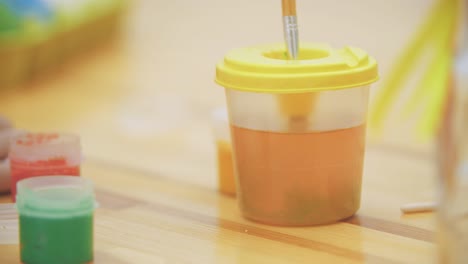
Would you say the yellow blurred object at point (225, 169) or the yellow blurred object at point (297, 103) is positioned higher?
the yellow blurred object at point (297, 103)

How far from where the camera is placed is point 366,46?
209 cm

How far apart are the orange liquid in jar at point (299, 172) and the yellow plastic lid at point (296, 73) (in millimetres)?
59

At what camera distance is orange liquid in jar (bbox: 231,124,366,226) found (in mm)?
968

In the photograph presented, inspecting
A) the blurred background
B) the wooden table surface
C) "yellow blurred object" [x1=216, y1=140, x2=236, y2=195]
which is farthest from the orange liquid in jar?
the blurred background

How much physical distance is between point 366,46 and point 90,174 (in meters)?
1.03

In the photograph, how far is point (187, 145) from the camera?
4.73 ft

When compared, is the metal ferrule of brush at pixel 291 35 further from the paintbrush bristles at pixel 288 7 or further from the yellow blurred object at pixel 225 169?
the yellow blurred object at pixel 225 169

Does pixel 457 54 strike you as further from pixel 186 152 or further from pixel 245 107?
pixel 186 152

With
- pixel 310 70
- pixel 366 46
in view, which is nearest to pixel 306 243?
Answer: pixel 310 70

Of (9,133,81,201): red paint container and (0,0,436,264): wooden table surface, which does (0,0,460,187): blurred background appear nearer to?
(0,0,436,264): wooden table surface

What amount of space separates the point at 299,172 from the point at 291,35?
0.55ft

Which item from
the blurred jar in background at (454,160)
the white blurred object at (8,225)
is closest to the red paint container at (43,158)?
the white blurred object at (8,225)

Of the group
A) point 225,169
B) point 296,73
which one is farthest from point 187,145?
point 296,73

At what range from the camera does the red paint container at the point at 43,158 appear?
105cm
